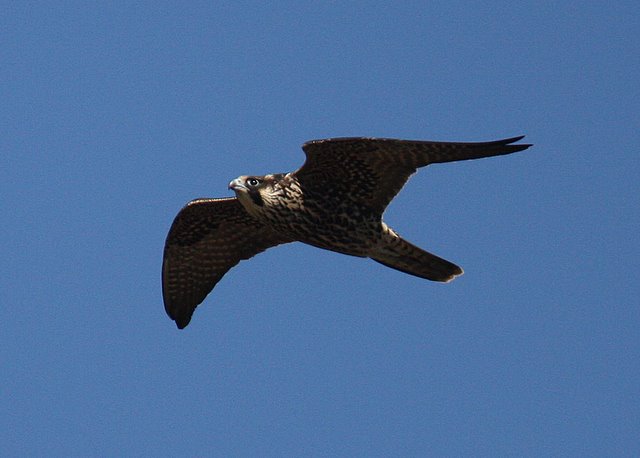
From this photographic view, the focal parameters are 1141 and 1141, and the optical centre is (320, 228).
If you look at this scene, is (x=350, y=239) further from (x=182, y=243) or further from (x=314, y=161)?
(x=182, y=243)

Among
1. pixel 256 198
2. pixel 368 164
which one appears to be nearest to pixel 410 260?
pixel 368 164

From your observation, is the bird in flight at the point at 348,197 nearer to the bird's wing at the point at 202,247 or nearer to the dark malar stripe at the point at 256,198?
the dark malar stripe at the point at 256,198

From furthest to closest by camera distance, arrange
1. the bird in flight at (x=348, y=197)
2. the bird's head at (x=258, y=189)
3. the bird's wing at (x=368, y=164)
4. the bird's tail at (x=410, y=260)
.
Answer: the bird's tail at (x=410, y=260)
the bird's head at (x=258, y=189)
the bird in flight at (x=348, y=197)
the bird's wing at (x=368, y=164)

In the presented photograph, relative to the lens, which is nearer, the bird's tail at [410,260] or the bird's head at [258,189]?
the bird's head at [258,189]

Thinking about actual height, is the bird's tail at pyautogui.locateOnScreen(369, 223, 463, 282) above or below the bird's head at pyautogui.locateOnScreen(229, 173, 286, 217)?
below

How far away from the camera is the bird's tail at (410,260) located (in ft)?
44.0

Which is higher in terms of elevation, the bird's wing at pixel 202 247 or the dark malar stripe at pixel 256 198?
the dark malar stripe at pixel 256 198

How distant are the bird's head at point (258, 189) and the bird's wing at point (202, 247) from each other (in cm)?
104

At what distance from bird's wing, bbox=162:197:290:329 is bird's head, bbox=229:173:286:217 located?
104 cm

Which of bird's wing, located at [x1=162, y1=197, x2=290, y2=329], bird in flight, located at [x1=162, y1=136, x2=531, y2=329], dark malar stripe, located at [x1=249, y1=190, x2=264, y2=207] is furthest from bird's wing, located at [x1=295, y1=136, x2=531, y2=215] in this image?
bird's wing, located at [x1=162, y1=197, x2=290, y2=329]

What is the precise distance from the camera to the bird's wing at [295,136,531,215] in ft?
40.6

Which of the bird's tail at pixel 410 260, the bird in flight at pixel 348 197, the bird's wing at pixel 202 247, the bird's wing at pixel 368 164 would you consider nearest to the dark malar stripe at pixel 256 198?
the bird in flight at pixel 348 197

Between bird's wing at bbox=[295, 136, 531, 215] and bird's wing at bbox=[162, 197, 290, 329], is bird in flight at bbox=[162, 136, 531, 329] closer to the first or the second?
bird's wing at bbox=[295, 136, 531, 215]

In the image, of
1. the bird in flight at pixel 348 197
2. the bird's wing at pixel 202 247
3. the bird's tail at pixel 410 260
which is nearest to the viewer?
the bird in flight at pixel 348 197
